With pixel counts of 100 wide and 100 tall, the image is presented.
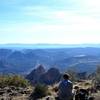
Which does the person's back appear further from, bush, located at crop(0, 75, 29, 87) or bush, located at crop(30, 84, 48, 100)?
bush, located at crop(0, 75, 29, 87)

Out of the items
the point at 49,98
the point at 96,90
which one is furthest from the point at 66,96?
the point at 96,90

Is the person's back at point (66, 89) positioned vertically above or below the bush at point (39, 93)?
above

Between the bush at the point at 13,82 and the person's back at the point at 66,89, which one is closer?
the person's back at the point at 66,89

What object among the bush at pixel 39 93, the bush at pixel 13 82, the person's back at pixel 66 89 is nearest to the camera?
the person's back at pixel 66 89

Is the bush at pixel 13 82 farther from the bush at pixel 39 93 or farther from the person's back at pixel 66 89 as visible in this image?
the person's back at pixel 66 89

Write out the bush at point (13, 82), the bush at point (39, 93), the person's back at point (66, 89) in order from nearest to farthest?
the person's back at point (66, 89) → the bush at point (39, 93) → the bush at point (13, 82)

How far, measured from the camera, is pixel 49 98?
22.4 metres

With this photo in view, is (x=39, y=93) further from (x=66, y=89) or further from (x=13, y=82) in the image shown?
(x=66, y=89)

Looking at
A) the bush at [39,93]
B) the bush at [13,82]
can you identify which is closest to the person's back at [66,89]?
the bush at [39,93]

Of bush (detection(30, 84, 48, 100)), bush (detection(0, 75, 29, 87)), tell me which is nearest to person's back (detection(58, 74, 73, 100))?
bush (detection(30, 84, 48, 100))

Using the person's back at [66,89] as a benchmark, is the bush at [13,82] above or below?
below

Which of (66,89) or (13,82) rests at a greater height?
(66,89)

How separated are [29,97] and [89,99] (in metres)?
5.76

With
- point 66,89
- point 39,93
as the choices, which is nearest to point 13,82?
point 39,93
